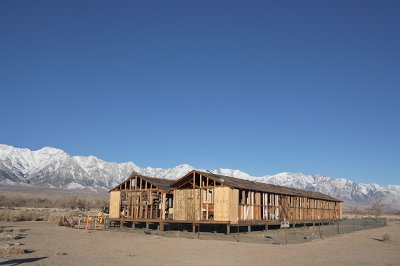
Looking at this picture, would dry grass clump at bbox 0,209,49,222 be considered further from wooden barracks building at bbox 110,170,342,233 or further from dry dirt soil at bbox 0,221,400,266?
dry dirt soil at bbox 0,221,400,266

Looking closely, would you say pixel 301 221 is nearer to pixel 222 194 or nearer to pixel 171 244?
pixel 222 194

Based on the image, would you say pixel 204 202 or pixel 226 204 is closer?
pixel 226 204

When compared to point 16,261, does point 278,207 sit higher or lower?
higher

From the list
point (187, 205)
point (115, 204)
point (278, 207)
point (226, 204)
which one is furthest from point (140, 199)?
point (278, 207)

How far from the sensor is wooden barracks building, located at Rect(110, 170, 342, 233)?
32000 millimetres

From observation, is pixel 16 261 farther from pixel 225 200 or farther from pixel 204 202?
pixel 204 202

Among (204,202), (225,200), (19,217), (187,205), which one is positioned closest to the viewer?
(225,200)

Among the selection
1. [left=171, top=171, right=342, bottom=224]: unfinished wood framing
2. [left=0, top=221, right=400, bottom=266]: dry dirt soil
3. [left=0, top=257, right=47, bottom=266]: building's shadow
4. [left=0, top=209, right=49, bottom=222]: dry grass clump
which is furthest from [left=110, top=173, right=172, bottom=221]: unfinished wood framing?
[left=0, top=257, right=47, bottom=266]: building's shadow

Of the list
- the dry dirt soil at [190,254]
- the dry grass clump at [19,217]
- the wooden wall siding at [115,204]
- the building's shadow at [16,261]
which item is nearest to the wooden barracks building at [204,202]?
the wooden wall siding at [115,204]

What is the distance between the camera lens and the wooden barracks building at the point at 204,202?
105 feet

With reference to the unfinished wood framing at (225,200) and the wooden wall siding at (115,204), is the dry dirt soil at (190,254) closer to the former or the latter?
the unfinished wood framing at (225,200)

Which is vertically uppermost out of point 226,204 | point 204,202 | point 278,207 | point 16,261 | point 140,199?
point 140,199

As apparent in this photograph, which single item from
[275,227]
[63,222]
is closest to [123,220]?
[63,222]

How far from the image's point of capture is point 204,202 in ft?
110
